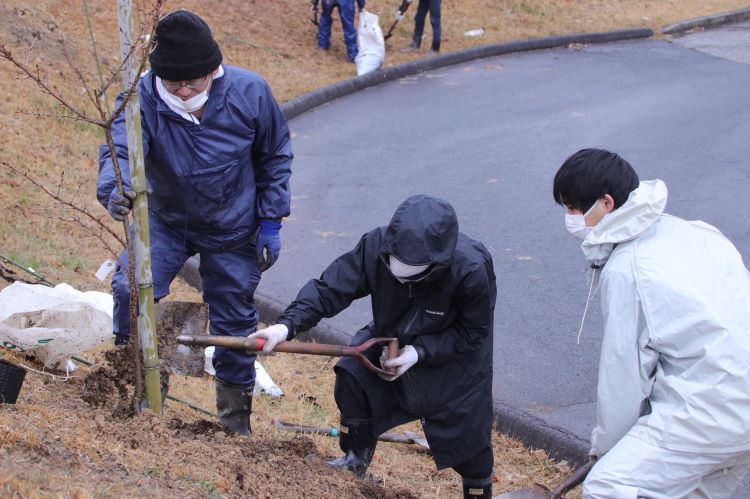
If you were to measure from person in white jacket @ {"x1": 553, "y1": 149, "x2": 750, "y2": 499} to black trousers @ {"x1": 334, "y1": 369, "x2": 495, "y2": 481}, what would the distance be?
77 cm

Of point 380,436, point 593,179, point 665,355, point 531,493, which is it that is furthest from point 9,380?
point 665,355

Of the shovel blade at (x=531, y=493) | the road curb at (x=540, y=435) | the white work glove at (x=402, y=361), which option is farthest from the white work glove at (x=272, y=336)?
the road curb at (x=540, y=435)

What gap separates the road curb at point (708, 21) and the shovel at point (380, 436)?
12615mm

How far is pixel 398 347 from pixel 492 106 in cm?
811

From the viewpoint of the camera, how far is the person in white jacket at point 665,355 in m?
2.82

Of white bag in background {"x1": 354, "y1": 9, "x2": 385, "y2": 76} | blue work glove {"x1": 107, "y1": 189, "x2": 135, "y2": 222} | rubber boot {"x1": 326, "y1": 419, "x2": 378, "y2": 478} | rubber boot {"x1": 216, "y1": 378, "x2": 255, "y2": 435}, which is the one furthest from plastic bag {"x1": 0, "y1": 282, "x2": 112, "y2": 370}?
white bag in background {"x1": 354, "y1": 9, "x2": 385, "y2": 76}

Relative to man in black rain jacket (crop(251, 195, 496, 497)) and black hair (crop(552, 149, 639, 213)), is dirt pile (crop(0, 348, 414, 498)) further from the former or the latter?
black hair (crop(552, 149, 639, 213))

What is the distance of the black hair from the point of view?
3082 mm

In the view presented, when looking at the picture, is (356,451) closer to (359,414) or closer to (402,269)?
(359,414)

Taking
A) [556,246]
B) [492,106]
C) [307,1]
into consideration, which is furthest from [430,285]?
[307,1]

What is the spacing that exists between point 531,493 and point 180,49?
2.35 m

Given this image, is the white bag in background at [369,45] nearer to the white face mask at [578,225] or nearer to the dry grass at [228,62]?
the dry grass at [228,62]

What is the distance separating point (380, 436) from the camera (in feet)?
15.4

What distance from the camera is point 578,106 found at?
11.2m
